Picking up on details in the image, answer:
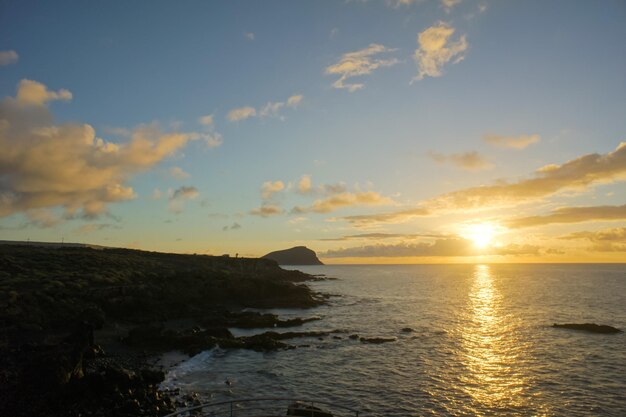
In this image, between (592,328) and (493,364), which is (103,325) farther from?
(592,328)

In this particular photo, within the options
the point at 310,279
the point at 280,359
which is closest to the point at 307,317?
the point at 280,359

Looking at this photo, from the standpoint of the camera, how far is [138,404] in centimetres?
2220

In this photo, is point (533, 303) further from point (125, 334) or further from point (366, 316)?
point (125, 334)

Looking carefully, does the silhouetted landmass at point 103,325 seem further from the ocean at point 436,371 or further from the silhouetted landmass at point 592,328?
the silhouetted landmass at point 592,328

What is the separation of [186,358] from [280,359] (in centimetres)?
846

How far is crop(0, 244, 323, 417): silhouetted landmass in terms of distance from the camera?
72.4 ft

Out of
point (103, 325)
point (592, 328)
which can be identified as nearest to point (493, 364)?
point (592, 328)

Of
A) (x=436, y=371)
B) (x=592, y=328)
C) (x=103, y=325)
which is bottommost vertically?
(x=592, y=328)

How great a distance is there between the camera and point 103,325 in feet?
141

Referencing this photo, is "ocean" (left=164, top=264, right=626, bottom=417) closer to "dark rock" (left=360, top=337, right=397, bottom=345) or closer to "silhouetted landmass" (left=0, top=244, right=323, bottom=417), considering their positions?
"dark rock" (left=360, top=337, right=397, bottom=345)

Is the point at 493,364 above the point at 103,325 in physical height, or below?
below

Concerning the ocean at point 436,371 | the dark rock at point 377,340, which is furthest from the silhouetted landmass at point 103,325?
the dark rock at point 377,340

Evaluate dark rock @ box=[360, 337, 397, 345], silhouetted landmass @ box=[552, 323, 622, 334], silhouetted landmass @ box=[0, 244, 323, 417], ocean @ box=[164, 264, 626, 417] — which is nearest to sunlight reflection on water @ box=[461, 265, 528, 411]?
ocean @ box=[164, 264, 626, 417]

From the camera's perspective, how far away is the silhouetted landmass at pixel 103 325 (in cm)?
2206
